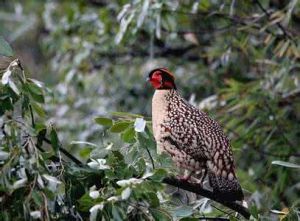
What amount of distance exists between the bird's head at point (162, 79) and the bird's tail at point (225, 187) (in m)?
0.50

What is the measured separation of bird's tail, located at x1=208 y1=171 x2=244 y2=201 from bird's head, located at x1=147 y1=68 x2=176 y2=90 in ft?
1.64

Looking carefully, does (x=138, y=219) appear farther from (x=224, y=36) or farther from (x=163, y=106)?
(x=224, y=36)

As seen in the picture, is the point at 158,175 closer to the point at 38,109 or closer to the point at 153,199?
the point at 153,199

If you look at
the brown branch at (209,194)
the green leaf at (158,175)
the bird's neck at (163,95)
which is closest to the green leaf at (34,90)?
the green leaf at (158,175)

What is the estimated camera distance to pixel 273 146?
5828mm

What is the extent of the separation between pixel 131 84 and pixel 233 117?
157cm

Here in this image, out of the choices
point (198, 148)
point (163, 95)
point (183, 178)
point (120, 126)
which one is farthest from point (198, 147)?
point (120, 126)

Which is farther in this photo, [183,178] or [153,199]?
[183,178]

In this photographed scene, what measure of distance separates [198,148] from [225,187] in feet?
0.61

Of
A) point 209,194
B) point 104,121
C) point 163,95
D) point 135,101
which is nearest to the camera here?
point 104,121

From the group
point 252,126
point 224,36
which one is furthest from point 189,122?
point 224,36

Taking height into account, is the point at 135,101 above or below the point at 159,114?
below

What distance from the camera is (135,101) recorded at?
740cm

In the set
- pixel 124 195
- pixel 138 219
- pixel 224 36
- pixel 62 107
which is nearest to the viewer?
pixel 124 195
